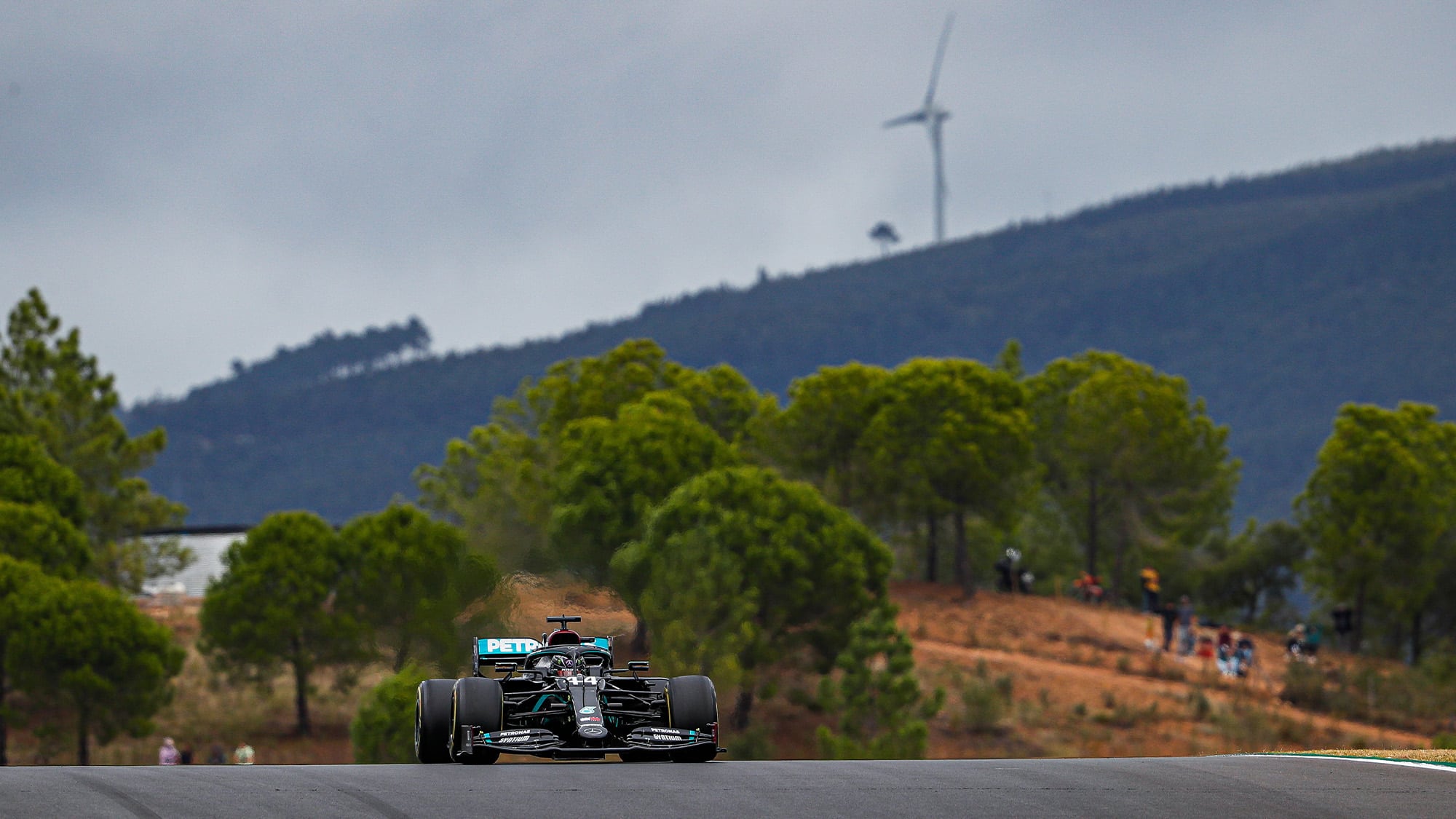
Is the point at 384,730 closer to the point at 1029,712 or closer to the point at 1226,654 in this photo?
the point at 1029,712

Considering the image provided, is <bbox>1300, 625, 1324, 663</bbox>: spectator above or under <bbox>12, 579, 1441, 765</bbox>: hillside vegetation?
above

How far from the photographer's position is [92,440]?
3324 inches

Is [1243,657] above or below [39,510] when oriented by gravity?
below

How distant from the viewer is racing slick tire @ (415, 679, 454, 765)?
2064cm

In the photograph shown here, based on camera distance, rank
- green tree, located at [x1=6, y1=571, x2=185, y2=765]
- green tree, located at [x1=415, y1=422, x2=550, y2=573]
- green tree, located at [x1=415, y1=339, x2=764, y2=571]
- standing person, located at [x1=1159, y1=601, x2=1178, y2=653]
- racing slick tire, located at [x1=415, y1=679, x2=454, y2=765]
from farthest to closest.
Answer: green tree, located at [x1=415, y1=339, x2=764, y2=571] → standing person, located at [x1=1159, y1=601, x2=1178, y2=653] → green tree, located at [x1=6, y1=571, x2=185, y2=765] → green tree, located at [x1=415, y1=422, x2=550, y2=573] → racing slick tire, located at [x1=415, y1=679, x2=454, y2=765]

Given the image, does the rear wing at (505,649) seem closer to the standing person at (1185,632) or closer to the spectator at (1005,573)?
the standing person at (1185,632)

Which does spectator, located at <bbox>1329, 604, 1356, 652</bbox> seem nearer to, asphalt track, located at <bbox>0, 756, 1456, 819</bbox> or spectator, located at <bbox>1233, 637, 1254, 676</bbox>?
spectator, located at <bbox>1233, 637, 1254, 676</bbox>

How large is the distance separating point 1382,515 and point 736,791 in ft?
256

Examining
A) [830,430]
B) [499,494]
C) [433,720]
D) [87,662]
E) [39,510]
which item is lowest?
[87,662]

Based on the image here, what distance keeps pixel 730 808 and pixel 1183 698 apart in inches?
2272

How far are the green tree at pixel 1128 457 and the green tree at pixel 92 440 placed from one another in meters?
44.4

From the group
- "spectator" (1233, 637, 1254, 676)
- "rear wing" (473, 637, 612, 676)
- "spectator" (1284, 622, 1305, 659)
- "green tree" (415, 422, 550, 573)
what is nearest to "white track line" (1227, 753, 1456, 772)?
"rear wing" (473, 637, 612, 676)

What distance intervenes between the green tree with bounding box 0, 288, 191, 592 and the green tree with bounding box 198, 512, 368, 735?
1039cm

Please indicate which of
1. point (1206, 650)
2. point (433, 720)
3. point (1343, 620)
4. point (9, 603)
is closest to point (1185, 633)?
point (1206, 650)
